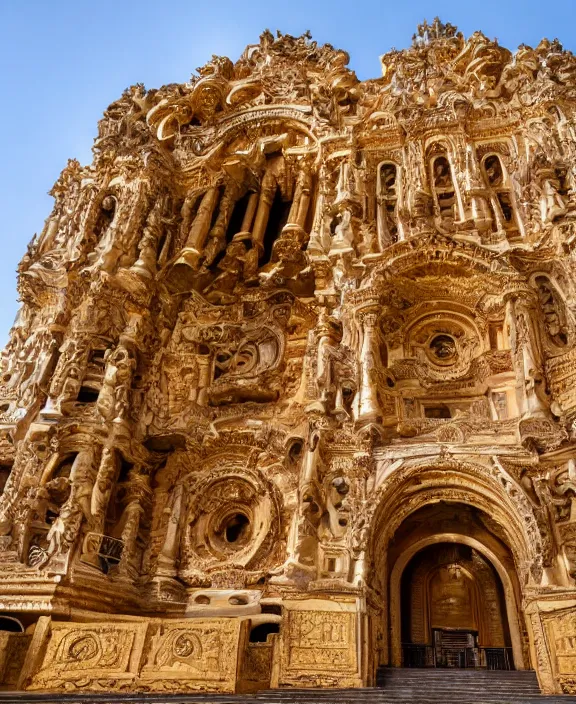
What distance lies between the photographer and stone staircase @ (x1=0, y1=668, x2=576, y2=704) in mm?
7000

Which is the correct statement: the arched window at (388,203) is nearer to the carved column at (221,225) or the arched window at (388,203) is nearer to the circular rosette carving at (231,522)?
the carved column at (221,225)

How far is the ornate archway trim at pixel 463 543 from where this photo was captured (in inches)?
444

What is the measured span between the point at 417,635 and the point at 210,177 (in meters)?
15.1

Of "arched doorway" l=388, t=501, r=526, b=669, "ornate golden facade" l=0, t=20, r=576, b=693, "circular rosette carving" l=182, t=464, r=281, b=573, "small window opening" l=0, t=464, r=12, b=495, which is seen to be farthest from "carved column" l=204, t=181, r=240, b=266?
"arched doorway" l=388, t=501, r=526, b=669

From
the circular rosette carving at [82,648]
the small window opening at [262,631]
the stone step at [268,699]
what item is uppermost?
the small window opening at [262,631]

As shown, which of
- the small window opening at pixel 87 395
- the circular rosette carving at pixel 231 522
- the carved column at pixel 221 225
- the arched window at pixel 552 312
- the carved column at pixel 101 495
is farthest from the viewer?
the carved column at pixel 221 225

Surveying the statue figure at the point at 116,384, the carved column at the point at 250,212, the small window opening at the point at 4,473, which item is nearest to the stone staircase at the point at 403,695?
the small window opening at the point at 4,473

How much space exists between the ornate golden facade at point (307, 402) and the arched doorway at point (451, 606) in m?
0.06

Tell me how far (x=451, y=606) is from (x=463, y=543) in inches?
80.7

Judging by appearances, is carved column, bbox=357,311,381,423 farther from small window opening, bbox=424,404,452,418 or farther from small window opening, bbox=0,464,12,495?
small window opening, bbox=0,464,12,495

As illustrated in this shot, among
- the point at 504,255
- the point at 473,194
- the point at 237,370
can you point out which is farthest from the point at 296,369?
the point at 473,194

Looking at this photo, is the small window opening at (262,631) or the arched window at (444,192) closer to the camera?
the small window opening at (262,631)

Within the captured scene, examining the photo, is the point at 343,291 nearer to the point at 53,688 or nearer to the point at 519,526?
the point at 519,526

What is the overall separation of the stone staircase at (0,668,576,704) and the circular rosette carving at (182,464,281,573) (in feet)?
12.0
